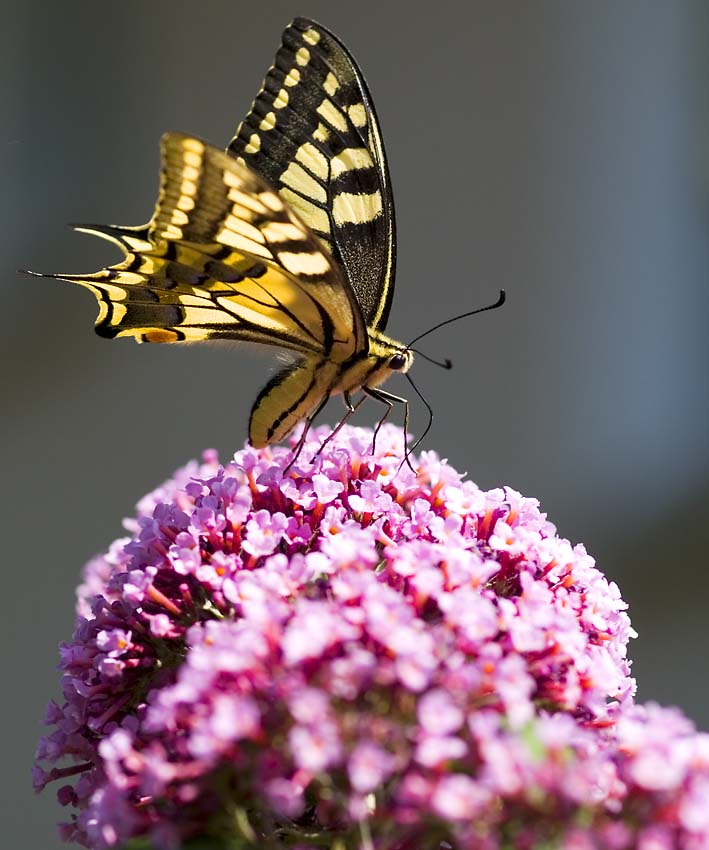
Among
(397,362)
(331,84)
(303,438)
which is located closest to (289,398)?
(303,438)

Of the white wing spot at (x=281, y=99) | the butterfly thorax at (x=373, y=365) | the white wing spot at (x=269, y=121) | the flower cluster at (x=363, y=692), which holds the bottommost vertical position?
the flower cluster at (x=363, y=692)

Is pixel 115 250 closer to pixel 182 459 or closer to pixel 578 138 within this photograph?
pixel 182 459

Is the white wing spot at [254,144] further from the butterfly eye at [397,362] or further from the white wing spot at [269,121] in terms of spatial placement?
the butterfly eye at [397,362]

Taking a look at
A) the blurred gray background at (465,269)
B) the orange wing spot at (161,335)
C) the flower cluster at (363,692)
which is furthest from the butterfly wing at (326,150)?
the blurred gray background at (465,269)

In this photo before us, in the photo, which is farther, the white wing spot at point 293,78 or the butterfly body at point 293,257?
the white wing spot at point 293,78

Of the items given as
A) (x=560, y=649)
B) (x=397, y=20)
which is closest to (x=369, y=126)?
(x=560, y=649)

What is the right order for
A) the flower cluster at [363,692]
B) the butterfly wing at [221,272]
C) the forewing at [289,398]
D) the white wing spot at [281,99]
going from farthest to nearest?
the white wing spot at [281,99], the forewing at [289,398], the butterfly wing at [221,272], the flower cluster at [363,692]

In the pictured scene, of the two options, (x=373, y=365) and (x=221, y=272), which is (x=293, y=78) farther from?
(x=373, y=365)
